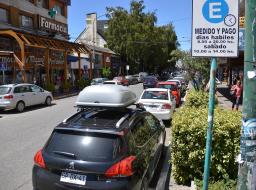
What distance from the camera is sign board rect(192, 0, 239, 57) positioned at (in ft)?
13.7

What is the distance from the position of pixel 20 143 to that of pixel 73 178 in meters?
6.39

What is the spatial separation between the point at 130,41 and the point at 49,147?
5855 cm

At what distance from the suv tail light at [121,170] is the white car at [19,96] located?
15.4m

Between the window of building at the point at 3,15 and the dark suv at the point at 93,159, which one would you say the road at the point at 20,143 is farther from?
the window of building at the point at 3,15

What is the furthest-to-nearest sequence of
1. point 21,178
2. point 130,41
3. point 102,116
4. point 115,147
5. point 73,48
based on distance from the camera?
1. point 130,41
2. point 73,48
3. point 21,178
4. point 102,116
5. point 115,147

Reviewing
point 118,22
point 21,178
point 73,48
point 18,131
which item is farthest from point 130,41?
point 21,178

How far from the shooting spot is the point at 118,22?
2542 inches

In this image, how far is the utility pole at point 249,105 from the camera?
134 inches

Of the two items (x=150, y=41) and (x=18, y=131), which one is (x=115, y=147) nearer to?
(x=18, y=131)

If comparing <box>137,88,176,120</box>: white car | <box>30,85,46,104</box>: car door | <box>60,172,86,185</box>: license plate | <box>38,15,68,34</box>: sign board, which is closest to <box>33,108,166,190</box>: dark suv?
<box>60,172,86,185</box>: license plate

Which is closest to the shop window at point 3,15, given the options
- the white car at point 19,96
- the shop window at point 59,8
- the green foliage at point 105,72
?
the shop window at point 59,8

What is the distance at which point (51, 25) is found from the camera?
126 feet

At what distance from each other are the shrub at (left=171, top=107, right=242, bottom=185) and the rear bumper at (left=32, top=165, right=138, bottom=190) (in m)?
1.70

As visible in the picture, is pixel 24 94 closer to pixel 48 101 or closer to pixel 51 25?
pixel 48 101
